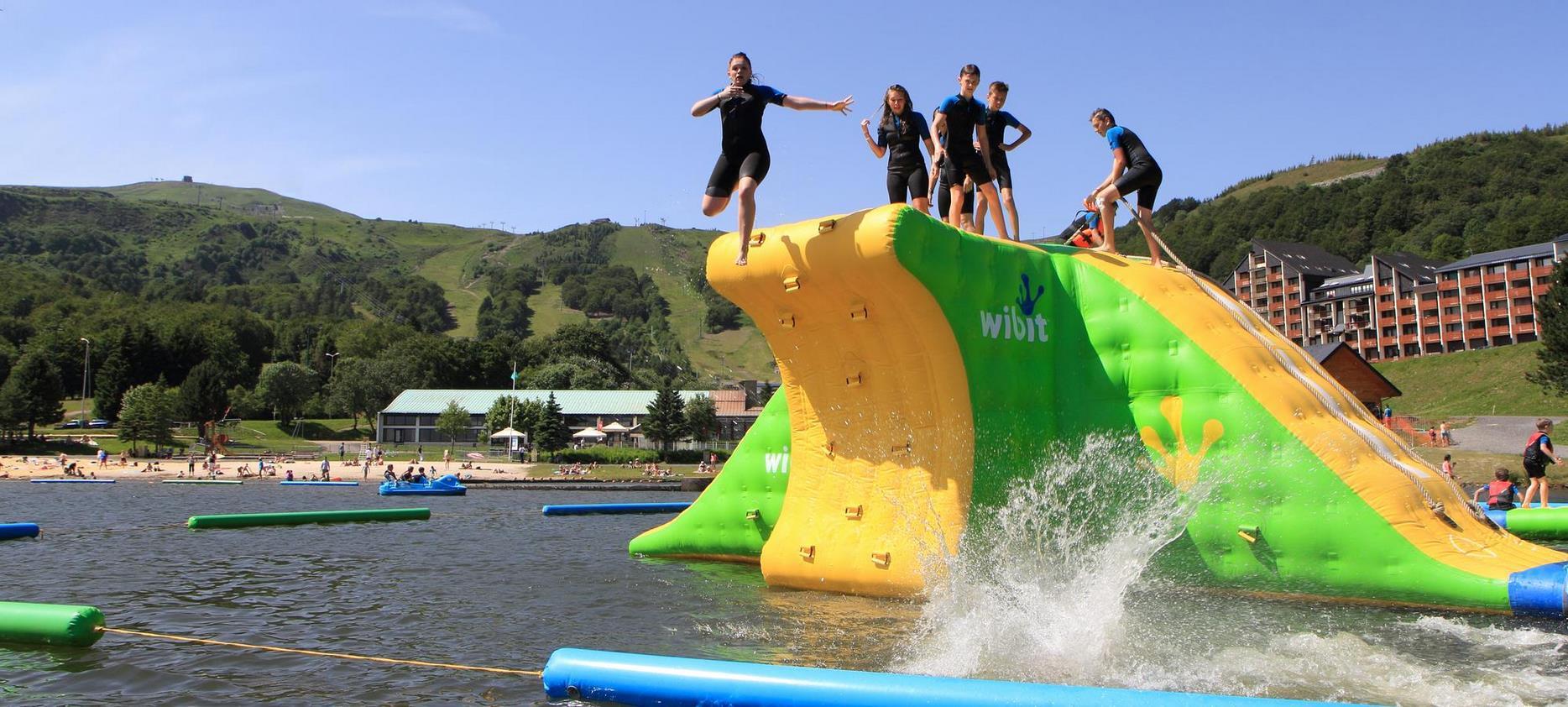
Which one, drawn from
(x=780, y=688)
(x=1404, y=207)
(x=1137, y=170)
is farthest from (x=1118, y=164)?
(x=1404, y=207)

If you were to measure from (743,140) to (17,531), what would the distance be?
1926 centimetres

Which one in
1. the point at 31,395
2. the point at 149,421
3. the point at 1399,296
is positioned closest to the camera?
the point at 149,421

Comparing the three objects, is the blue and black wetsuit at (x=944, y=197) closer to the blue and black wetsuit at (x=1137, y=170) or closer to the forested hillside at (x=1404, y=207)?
the blue and black wetsuit at (x=1137, y=170)

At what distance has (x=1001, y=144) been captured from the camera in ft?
45.4

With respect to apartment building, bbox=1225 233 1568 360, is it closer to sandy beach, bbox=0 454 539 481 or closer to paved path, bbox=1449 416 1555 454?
paved path, bbox=1449 416 1555 454

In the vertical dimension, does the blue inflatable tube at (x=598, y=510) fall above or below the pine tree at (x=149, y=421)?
below

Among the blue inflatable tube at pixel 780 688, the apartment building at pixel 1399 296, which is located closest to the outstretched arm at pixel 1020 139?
the blue inflatable tube at pixel 780 688

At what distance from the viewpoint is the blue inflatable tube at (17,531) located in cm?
2145

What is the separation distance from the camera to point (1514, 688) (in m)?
7.64

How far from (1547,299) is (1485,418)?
773 centimetres

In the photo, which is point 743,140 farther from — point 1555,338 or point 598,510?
point 1555,338

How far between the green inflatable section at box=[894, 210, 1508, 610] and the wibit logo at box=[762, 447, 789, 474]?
3918 millimetres

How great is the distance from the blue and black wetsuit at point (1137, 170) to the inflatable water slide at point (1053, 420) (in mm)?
881

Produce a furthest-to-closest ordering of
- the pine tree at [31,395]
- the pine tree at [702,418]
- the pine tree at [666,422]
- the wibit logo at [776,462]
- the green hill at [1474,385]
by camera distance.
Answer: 1. the pine tree at [702,418]
2. the pine tree at [666,422]
3. the pine tree at [31,395]
4. the green hill at [1474,385]
5. the wibit logo at [776,462]
